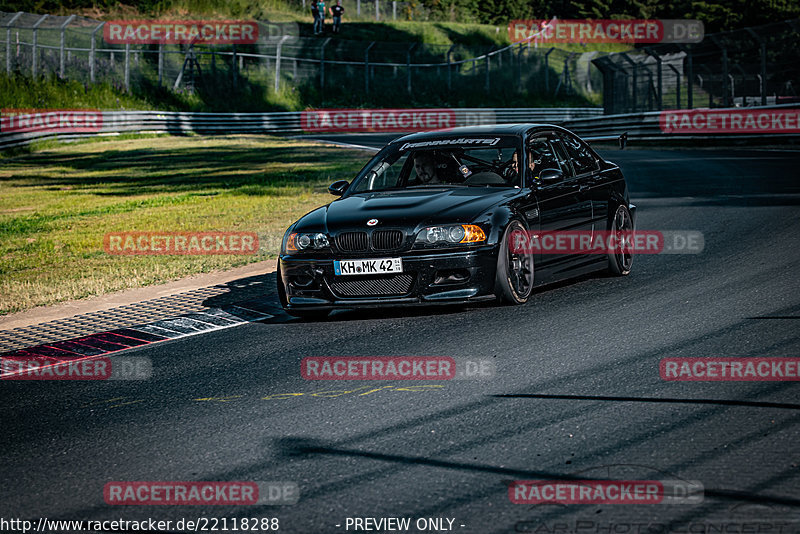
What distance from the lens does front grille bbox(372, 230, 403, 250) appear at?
811 centimetres

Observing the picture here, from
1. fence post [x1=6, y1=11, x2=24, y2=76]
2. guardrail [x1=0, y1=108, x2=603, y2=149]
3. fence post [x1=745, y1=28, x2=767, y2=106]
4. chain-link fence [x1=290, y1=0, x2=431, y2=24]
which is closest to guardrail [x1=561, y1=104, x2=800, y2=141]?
fence post [x1=745, y1=28, x2=767, y2=106]

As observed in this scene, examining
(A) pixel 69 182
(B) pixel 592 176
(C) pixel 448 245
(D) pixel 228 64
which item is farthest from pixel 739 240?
(D) pixel 228 64

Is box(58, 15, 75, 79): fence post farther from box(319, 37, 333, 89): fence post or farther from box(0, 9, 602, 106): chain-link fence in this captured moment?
box(319, 37, 333, 89): fence post

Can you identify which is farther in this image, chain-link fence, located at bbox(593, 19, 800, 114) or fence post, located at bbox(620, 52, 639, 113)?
fence post, located at bbox(620, 52, 639, 113)

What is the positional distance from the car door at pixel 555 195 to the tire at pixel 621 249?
42cm

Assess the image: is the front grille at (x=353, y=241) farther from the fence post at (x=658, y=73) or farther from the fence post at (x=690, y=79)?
the fence post at (x=658, y=73)

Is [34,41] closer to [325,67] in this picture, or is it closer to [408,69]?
[325,67]

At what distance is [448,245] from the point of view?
8.06 metres

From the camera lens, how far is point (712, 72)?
3253 cm

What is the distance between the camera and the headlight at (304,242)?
834cm

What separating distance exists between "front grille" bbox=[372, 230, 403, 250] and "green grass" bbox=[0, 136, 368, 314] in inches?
151

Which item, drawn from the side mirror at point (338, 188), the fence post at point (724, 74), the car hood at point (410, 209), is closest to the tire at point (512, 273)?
the car hood at point (410, 209)

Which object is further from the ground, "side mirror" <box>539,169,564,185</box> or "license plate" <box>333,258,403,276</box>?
"side mirror" <box>539,169,564,185</box>

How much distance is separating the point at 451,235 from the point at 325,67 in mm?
44297
